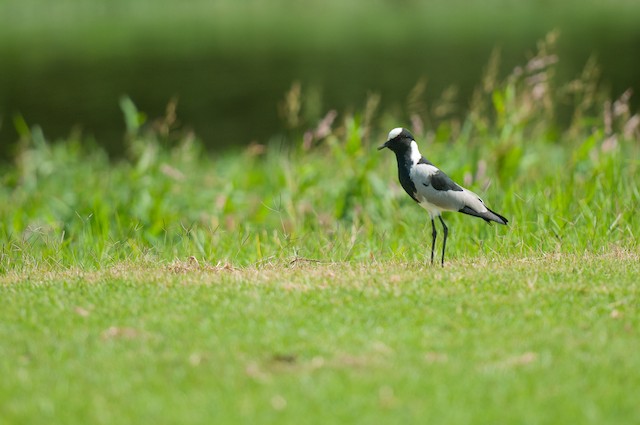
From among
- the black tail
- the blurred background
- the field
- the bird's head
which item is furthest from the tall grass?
the blurred background

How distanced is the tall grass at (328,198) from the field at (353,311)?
46 mm

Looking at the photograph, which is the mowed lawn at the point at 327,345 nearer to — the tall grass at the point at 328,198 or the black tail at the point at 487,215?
the black tail at the point at 487,215

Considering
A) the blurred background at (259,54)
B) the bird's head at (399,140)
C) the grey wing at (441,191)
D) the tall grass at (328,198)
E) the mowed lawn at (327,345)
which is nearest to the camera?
the mowed lawn at (327,345)

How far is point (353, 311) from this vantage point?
610cm

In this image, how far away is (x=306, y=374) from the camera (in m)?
5.02

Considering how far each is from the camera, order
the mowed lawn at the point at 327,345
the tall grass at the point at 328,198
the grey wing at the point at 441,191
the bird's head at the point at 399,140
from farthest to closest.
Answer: the tall grass at the point at 328,198 < the bird's head at the point at 399,140 < the grey wing at the point at 441,191 < the mowed lawn at the point at 327,345

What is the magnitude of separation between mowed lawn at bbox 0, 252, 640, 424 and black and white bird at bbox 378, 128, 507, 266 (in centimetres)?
45

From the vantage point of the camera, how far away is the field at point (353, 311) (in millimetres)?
4758

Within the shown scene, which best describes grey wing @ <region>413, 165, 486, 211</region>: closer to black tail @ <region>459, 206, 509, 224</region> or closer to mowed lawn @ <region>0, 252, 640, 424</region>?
black tail @ <region>459, 206, 509, 224</region>

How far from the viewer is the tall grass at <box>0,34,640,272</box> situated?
8.40 m

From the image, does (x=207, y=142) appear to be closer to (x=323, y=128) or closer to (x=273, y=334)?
(x=323, y=128)

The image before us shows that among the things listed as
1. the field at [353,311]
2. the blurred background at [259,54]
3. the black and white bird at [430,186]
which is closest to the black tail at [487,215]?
the black and white bird at [430,186]

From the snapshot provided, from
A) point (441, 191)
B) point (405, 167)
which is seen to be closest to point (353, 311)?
point (441, 191)

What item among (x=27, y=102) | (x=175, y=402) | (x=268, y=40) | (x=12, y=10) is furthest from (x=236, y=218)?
(x=12, y=10)
